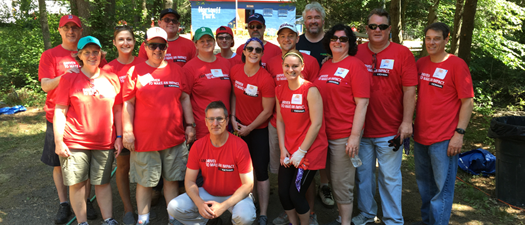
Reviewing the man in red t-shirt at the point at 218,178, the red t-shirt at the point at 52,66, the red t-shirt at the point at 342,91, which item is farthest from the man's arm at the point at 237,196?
→ the red t-shirt at the point at 52,66

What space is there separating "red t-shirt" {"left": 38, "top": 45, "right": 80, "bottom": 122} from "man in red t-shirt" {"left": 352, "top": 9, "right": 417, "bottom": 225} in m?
3.45

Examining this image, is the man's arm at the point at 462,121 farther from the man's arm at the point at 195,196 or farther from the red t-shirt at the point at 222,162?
the man's arm at the point at 195,196

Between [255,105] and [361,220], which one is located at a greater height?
[255,105]

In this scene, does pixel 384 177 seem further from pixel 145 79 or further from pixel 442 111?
pixel 145 79

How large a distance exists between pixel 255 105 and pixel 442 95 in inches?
78.0

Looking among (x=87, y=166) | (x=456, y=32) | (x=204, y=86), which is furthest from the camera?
(x=456, y=32)

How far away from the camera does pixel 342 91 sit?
3494 mm

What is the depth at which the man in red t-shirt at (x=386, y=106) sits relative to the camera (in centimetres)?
364

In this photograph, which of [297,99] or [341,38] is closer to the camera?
[297,99]

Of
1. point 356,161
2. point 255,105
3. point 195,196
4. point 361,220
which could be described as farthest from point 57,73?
point 361,220

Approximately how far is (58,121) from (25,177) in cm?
293

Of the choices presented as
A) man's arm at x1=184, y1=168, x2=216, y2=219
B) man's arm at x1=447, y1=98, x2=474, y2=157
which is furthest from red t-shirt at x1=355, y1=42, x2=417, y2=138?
man's arm at x1=184, y1=168, x2=216, y2=219

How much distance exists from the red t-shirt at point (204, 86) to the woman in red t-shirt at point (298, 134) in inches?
28.0

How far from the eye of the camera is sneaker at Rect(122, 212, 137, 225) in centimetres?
407
